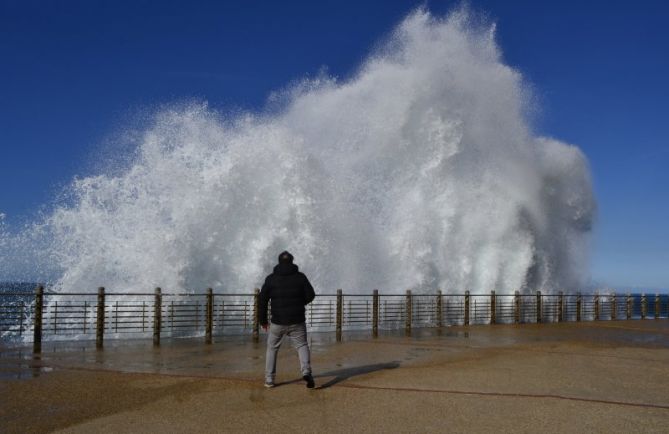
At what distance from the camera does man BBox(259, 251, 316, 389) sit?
761 centimetres

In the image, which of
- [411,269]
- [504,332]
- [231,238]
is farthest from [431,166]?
[504,332]

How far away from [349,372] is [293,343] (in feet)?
6.66

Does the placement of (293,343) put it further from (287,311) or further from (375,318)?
(375,318)

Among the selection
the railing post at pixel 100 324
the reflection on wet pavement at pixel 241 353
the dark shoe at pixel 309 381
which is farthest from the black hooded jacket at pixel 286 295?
the railing post at pixel 100 324

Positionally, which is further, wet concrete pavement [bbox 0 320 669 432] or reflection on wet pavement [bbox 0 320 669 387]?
reflection on wet pavement [bbox 0 320 669 387]

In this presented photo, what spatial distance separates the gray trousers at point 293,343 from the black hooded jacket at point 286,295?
87 mm

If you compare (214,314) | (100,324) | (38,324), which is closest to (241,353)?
(100,324)

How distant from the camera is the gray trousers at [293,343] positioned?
7574mm

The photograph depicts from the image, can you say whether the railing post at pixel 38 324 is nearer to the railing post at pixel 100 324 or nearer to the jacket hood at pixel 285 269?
the railing post at pixel 100 324

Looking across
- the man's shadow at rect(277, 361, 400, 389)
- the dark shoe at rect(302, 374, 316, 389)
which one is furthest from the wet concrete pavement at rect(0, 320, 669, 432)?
the dark shoe at rect(302, 374, 316, 389)

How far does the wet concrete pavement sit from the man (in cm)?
38

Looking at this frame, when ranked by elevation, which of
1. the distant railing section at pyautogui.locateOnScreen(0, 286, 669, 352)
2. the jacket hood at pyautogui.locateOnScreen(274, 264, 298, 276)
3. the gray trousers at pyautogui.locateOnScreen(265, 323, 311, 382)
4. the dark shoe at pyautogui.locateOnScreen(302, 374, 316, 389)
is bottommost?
the distant railing section at pyautogui.locateOnScreen(0, 286, 669, 352)

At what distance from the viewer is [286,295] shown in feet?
25.0

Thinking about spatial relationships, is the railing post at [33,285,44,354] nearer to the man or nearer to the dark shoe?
→ the man
